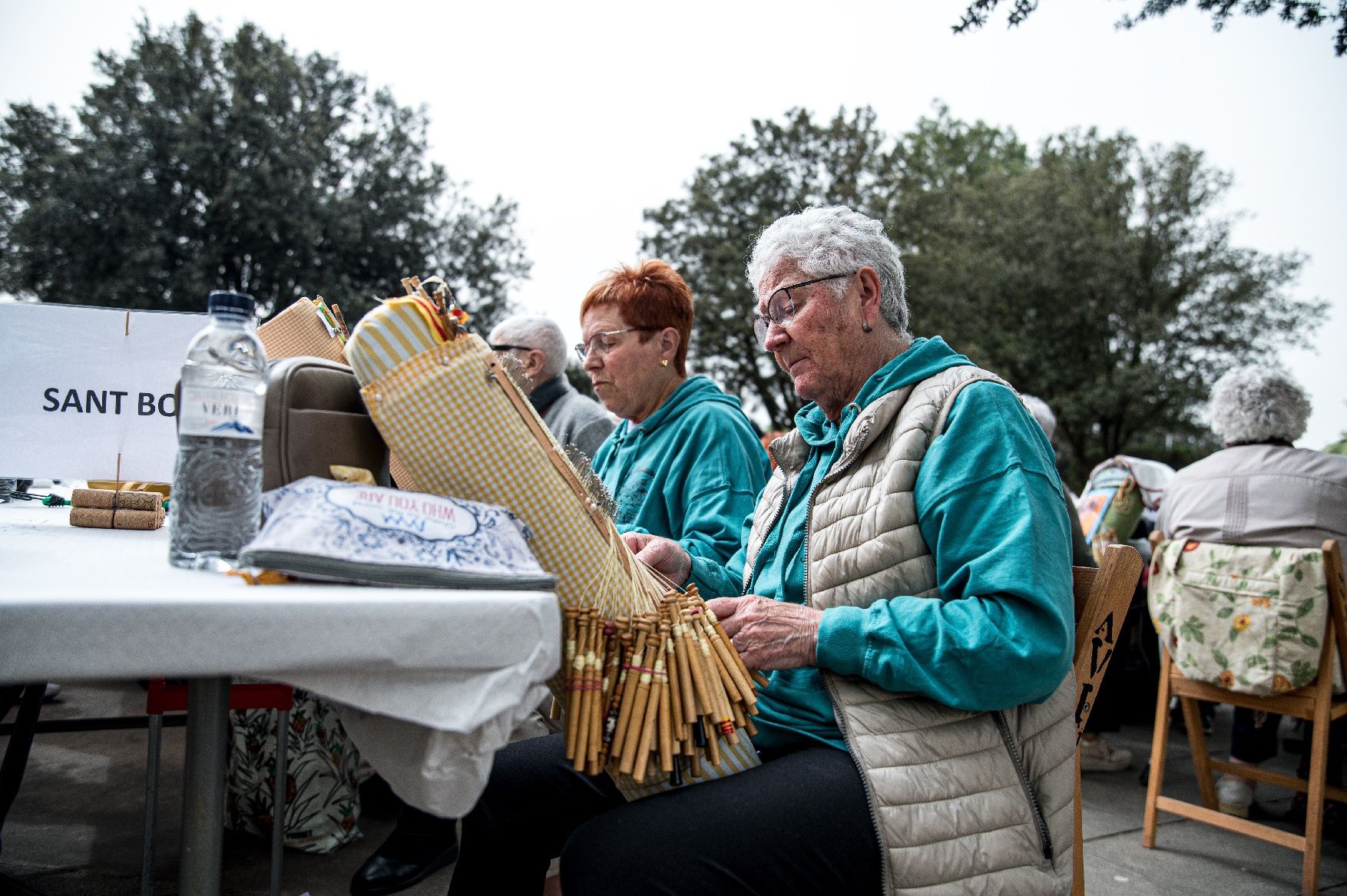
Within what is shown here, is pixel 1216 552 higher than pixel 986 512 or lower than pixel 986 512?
lower

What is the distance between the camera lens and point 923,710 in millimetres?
1371

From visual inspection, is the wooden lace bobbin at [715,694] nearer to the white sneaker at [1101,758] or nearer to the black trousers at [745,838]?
the black trousers at [745,838]

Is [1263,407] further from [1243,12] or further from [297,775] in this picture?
[297,775]

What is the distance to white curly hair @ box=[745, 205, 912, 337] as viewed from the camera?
5.91 feet

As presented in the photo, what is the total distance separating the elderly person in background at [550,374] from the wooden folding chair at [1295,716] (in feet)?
8.56

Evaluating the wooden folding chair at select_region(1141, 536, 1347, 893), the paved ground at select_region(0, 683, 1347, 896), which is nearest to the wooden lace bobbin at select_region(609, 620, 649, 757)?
the paved ground at select_region(0, 683, 1347, 896)

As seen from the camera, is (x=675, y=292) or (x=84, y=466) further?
(x=675, y=292)

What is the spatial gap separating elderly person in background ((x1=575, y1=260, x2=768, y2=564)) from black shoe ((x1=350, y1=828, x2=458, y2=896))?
1.11 m

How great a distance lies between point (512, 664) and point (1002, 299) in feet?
84.2

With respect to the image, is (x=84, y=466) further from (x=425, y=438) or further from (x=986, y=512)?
(x=986, y=512)

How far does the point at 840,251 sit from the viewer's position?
1.80 metres

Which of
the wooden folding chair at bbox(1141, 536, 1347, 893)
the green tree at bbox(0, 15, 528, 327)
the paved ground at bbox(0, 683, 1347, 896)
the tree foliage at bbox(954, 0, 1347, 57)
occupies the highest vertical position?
the green tree at bbox(0, 15, 528, 327)

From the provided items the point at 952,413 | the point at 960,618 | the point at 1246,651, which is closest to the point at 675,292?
the point at 952,413

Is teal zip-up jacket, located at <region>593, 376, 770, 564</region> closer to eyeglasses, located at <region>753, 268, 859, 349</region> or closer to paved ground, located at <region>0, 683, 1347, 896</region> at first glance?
eyeglasses, located at <region>753, 268, 859, 349</region>
